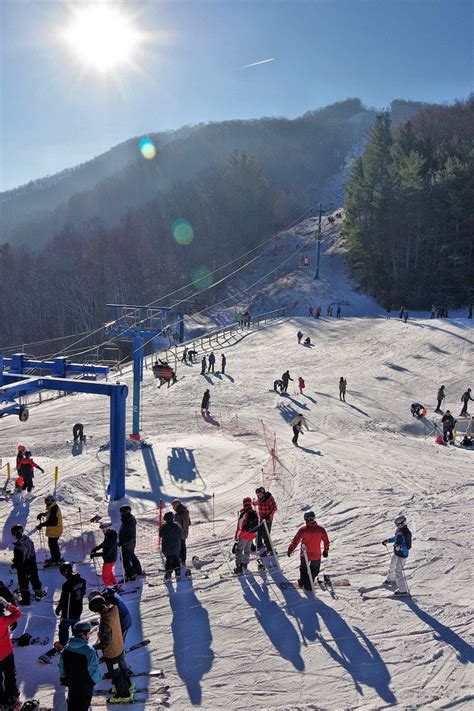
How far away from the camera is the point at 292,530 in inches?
432

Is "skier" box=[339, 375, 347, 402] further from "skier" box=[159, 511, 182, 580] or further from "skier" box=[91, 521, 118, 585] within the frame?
"skier" box=[91, 521, 118, 585]

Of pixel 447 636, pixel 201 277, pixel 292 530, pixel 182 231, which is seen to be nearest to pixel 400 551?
pixel 447 636

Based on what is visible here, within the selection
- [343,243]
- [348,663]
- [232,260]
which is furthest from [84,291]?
[348,663]

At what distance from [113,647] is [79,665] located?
0.78 m

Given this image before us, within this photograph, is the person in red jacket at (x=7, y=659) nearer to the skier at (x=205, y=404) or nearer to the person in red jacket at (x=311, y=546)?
the person in red jacket at (x=311, y=546)

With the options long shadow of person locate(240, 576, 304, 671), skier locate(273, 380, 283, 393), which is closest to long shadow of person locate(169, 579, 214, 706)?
long shadow of person locate(240, 576, 304, 671)

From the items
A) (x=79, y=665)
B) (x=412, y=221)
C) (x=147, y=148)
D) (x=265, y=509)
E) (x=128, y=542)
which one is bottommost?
(x=128, y=542)

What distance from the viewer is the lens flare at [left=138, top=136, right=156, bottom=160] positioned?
12350 cm

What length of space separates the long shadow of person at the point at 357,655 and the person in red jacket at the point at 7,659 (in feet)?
12.3

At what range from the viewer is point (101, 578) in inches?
359

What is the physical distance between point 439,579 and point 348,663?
278 centimetres

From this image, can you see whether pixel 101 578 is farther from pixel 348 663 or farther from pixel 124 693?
pixel 348 663

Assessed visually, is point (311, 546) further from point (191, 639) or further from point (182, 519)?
point (182, 519)

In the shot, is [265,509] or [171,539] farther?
[265,509]
